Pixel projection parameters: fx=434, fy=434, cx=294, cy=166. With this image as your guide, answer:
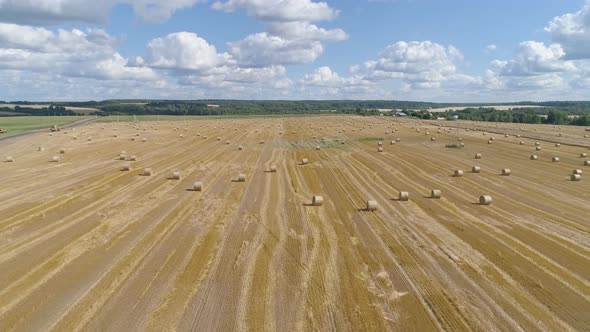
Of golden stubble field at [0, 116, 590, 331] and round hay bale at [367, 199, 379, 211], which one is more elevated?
→ round hay bale at [367, 199, 379, 211]

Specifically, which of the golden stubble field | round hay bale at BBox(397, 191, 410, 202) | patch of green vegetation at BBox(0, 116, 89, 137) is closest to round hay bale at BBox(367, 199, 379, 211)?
the golden stubble field

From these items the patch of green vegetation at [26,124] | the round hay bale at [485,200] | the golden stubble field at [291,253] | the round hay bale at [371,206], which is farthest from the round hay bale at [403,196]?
the patch of green vegetation at [26,124]

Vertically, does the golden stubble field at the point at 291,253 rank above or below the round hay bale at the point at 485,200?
below

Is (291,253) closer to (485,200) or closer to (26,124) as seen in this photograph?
(485,200)

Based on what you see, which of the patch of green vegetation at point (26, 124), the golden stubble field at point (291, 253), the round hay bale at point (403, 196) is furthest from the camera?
the patch of green vegetation at point (26, 124)

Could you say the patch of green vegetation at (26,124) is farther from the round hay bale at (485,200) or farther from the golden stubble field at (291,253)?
the round hay bale at (485,200)

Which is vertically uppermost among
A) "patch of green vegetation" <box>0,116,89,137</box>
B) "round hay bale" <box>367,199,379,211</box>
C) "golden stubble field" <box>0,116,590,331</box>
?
"round hay bale" <box>367,199,379,211</box>

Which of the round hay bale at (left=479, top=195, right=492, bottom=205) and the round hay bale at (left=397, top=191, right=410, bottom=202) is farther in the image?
the round hay bale at (left=397, top=191, right=410, bottom=202)

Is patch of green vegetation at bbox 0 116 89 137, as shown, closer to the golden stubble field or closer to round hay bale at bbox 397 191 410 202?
the golden stubble field

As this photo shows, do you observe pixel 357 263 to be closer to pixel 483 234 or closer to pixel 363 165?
pixel 483 234

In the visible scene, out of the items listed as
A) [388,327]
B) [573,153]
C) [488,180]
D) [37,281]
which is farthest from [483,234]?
[573,153]
